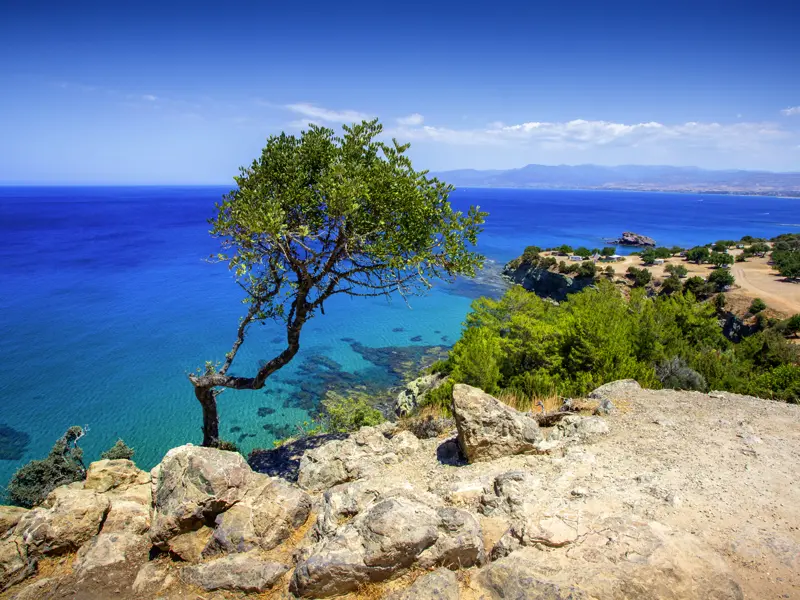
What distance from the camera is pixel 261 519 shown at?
7.89 m

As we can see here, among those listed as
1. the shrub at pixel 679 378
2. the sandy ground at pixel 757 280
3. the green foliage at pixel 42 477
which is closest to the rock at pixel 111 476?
the green foliage at pixel 42 477

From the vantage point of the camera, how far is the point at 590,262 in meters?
60.8

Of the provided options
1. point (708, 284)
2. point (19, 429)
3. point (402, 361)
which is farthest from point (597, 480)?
point (708, 284)

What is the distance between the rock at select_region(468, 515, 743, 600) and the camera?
5.85 metres

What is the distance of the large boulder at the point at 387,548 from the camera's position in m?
6.36

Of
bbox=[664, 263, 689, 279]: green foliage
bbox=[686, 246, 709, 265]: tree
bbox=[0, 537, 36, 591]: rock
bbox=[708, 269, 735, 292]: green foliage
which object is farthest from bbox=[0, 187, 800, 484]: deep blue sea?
bbox=[686, 246, 709, 265]: tree

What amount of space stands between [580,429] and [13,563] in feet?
40.2

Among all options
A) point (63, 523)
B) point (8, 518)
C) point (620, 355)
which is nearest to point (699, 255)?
point (620, 355)

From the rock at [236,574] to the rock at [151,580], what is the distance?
0.30 metres

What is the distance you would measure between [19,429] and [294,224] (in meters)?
24.0

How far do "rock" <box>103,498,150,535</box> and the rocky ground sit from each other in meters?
0.03

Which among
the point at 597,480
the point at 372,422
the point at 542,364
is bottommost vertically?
the point at 372,422

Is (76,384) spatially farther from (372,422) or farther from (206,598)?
(206,598)

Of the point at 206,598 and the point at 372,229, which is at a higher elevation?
the point at 372,229
